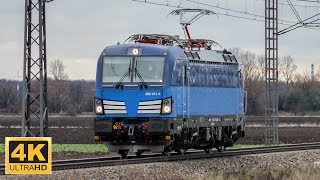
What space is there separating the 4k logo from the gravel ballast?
538cm

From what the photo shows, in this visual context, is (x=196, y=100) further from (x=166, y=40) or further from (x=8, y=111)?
(x=8, y=111)

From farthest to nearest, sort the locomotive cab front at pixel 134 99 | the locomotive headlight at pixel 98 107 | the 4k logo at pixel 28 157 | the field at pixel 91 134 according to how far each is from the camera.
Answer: the field at pixel 91 134 → the locomotive headlight at pixel 98 107 → the locomotive cab front at pixel 134 99 → the 4k logo at pixel 28 157

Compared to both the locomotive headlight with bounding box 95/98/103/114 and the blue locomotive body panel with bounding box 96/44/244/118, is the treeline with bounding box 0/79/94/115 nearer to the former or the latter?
the blue locomotive body panel with bounding box 96/44/244/118

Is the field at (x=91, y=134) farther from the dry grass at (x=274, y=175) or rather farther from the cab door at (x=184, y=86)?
the dry grass at (x=274, y=175)

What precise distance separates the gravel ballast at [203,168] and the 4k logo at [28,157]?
5.38 m

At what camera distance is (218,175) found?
25328 millimetres

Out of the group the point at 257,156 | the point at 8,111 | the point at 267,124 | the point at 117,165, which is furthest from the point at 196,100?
the point at 8,111

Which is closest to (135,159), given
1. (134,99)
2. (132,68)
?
(134,99)

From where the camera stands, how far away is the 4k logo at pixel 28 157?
1646cm

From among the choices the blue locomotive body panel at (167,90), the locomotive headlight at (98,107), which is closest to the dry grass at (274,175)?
the blue locomotive body panel at (167,90)

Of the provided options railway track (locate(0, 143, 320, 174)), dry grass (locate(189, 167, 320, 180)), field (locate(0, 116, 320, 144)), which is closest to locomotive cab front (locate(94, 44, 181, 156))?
railway track (locate(0, 143, 320, 174))

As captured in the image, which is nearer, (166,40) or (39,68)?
(166,40)

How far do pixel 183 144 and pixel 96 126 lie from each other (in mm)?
3343

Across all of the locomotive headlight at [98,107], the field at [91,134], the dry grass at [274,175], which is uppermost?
the locomotive headlight at [98,107]
